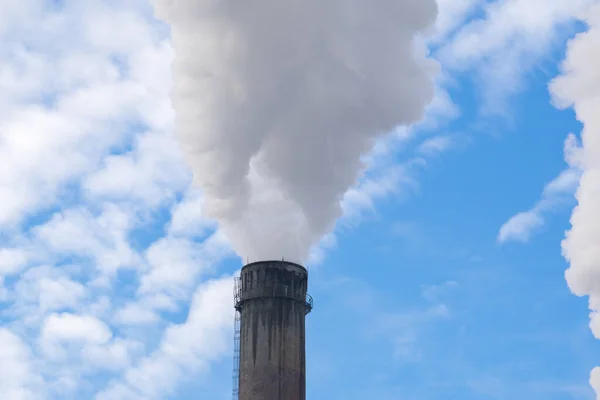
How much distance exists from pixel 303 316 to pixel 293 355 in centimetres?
226

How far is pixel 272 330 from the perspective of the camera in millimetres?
39875

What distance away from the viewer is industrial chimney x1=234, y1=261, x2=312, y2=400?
39.2 metres

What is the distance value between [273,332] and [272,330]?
12cm

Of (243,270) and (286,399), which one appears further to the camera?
(243,270)

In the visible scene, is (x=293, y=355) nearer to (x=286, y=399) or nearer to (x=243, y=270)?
(x=286, y=399)

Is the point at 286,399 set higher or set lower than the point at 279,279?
lower

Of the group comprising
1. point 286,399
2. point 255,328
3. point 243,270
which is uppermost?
point 243,270

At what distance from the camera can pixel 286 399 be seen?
127 ft

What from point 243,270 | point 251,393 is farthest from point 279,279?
point 251,393

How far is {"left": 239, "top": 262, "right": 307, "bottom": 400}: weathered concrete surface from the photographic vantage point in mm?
39125

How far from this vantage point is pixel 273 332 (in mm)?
39812

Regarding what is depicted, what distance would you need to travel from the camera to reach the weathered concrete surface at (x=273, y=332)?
3912 centimetres

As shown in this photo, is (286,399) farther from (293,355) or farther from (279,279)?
(279,279)

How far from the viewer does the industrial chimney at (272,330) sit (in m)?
39.2
